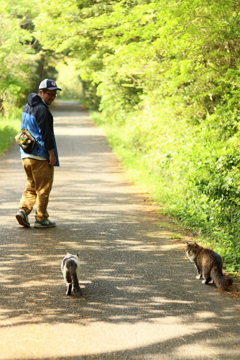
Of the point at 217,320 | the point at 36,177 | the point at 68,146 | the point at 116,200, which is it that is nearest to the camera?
the point at 217,320

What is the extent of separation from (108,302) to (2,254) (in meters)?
2.20

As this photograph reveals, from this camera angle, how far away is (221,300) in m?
5.39

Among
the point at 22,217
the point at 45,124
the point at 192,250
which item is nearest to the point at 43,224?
the point at 22,217

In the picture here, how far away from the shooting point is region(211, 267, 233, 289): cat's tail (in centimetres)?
562

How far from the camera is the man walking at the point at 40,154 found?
7.82 meters

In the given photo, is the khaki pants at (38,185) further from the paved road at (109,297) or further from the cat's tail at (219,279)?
the cat's tail at (219,279)

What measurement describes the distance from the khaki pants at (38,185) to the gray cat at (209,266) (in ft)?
9.59

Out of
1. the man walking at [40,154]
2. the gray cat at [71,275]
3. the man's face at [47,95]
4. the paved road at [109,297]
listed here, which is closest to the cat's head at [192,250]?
the paved road at [109,297]

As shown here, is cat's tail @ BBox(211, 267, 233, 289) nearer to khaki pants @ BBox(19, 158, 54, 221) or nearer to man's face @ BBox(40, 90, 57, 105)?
khaki pants @ BBox(19, 158, 54, 221)

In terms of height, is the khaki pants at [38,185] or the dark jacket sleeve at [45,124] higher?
the dark jacket sleeve at [45,124]

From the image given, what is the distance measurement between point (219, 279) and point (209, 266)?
18cm

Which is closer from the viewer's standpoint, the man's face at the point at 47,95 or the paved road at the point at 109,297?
the paved road at the point at 109,297

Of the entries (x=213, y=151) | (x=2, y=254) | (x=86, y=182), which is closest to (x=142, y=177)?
(x=86, y=182)

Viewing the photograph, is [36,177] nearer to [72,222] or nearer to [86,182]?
[72,222]
